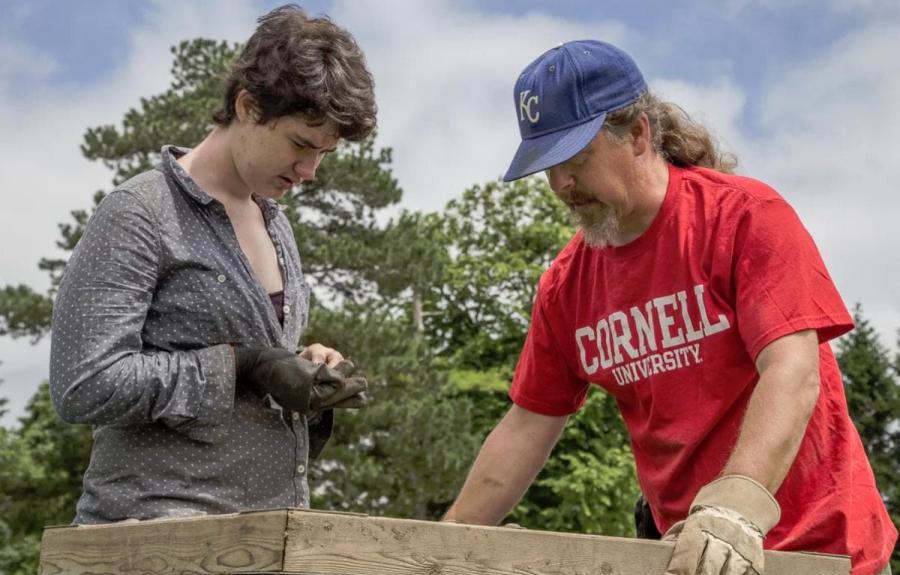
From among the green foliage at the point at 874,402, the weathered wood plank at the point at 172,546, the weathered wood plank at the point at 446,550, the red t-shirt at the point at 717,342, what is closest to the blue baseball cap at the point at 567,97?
the red t-shirt at the point at 717,342

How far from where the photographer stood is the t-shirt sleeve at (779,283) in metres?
3.12

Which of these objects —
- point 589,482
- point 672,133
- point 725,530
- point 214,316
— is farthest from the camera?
point 589,482

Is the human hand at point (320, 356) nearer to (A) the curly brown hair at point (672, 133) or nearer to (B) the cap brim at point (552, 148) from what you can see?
(B) the cap brim at point (552, 148)

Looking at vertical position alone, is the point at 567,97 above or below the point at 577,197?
above

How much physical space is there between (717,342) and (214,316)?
124cm

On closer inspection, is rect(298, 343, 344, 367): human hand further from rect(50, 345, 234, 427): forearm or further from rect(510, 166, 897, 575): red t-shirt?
rect(510, 166, 897, 575): red t-shirt

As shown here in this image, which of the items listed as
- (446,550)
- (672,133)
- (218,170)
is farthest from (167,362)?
(672,133)

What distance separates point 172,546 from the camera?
254cm

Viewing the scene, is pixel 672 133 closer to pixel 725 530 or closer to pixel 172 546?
pixel 725 530

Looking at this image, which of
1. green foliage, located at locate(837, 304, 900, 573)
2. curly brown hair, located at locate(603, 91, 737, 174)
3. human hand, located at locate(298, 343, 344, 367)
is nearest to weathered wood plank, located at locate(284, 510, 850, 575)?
human hand, located at locate(298, 343, 344, 367)

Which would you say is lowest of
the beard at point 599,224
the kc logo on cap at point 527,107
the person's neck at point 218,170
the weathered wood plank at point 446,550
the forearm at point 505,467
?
the weathered wood plank at point 446,550

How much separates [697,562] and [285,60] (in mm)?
1596

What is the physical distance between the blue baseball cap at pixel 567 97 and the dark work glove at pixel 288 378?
71 centimetres

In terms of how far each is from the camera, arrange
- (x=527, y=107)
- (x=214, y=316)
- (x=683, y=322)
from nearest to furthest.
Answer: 1. (x=214, y=316)
2. (x=683, y=322)
3. (x=527, y=107)
